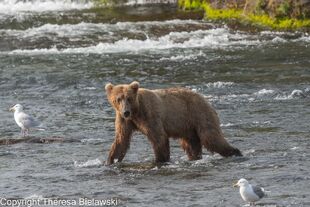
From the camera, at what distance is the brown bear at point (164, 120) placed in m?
11.5

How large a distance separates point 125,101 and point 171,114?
39.9 inches

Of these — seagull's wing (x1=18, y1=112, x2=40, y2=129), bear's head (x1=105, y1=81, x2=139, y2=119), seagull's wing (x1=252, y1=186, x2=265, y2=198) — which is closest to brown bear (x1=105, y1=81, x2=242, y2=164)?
bear's head (x1=105, y1=81, x2=139, y2=119)

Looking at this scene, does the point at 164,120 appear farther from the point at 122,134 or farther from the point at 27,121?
the point at 27,121

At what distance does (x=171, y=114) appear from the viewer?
39.7ft

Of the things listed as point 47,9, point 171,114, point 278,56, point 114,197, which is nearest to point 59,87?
point 278,56

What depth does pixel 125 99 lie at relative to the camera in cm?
1136

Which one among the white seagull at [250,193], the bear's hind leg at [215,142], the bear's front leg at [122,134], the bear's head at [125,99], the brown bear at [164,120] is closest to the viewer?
the white seagull at [250,193]

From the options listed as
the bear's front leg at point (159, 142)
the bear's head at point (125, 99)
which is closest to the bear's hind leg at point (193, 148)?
the bear's front leg at point (159, 142)

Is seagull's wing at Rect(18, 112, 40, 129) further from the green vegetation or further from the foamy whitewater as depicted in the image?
the foamy whitewater

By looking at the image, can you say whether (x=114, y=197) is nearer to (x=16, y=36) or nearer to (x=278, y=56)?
(x=278, y=56)

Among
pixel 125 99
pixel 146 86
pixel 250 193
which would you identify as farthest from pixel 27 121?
pixel 250 193

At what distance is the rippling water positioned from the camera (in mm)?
10852

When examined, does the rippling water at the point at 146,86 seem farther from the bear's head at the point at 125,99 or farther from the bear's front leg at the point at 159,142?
the bear's head at the point at 125,99

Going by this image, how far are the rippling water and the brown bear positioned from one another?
25 cm
